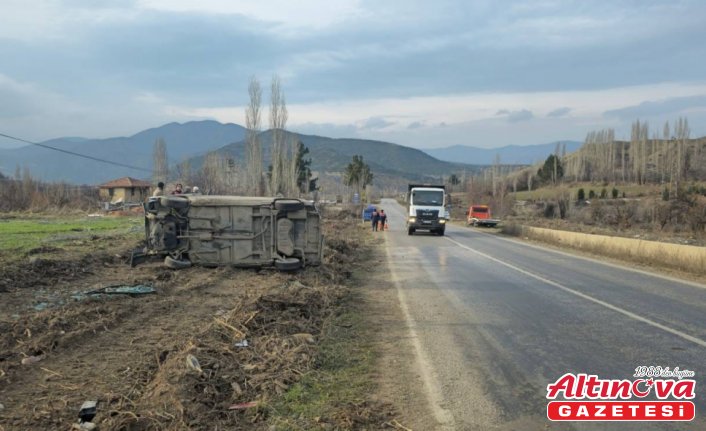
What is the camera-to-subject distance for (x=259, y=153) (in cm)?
5462

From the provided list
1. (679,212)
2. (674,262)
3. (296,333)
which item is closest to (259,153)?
(679,212)

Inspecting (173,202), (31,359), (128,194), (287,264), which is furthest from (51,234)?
(128,194)

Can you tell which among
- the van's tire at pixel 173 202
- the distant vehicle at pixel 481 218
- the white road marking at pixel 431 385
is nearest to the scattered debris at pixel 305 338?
the white road marking at pixel 431 385

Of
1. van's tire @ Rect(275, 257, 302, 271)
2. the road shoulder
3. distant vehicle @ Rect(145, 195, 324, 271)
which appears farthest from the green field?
the road shoulder

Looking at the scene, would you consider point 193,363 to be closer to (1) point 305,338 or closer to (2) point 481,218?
(1) point 305,338

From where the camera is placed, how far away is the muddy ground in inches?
194

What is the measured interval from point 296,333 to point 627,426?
4548 millimetres

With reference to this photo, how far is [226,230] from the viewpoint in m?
13.4

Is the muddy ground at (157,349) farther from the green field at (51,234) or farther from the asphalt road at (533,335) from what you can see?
the green field at (51,234)

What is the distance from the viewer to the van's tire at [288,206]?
43.7 feet

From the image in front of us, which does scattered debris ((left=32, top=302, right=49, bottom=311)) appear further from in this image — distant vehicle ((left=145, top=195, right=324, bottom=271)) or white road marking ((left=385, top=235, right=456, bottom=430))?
white road marking ((left=385, top=235, right=456, bottom=430))

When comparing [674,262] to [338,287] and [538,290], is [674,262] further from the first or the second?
[338,287]

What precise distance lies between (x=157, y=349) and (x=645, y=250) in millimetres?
17618

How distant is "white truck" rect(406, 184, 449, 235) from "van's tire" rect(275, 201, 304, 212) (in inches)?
858
